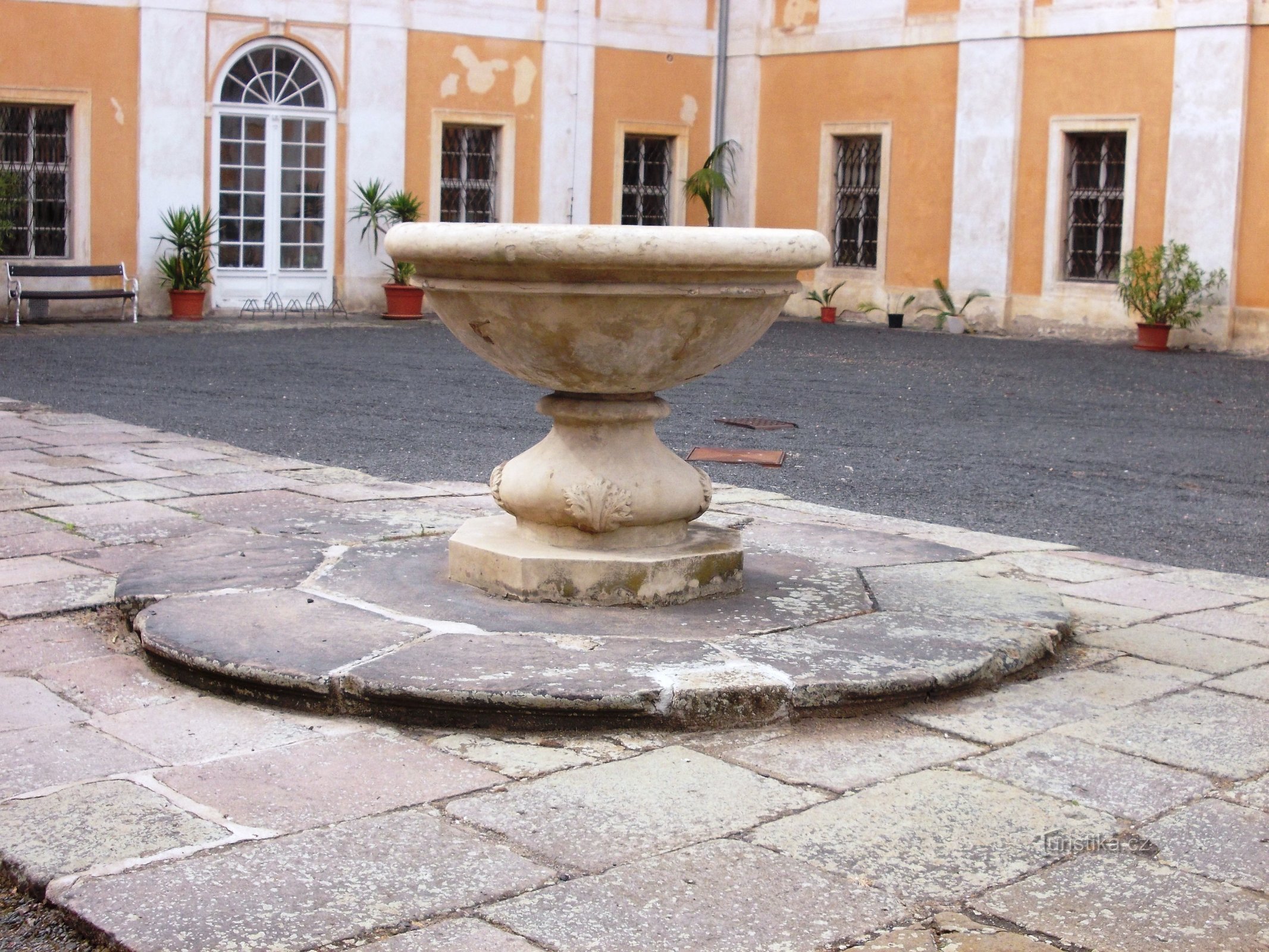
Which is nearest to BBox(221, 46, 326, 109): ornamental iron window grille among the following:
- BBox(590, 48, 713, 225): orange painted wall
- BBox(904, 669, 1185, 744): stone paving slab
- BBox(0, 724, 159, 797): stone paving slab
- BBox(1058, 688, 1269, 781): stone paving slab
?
BBox(590, 48, 713, 225): orange painted wall

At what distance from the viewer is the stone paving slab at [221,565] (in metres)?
4.55

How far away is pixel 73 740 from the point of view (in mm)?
3420

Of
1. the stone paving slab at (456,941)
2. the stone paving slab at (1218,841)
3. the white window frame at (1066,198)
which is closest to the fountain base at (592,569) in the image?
the stone paving slab at (1218,841)

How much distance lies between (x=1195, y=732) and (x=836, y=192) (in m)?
16.7

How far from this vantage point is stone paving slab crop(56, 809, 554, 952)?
2.49 m

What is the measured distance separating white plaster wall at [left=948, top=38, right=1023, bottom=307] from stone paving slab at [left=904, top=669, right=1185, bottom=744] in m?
14.3

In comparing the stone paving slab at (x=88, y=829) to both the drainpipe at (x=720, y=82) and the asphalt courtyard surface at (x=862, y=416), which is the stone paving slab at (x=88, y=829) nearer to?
the asphalt courtyard surface at (x=862, y=416)

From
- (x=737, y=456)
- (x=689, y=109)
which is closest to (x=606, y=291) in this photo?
(x=737, y=456)

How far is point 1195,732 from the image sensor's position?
3.65 m

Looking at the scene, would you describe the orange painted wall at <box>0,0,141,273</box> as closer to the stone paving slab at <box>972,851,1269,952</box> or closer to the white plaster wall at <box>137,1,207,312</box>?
the white plaster wall at <box>137,1,207,312</box>

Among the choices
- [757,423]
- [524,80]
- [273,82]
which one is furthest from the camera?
[524,80]

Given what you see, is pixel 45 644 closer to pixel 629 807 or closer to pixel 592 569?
pixel 592 569

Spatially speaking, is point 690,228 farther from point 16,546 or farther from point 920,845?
point 16,546

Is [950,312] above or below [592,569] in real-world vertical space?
above
